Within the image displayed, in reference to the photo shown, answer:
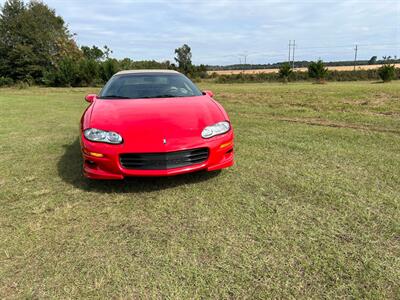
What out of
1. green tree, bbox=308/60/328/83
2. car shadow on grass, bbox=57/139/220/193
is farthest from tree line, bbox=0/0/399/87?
car shadow on grass, bbox=57/139/220/193

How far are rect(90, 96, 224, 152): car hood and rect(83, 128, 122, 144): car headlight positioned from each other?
1.8 inches

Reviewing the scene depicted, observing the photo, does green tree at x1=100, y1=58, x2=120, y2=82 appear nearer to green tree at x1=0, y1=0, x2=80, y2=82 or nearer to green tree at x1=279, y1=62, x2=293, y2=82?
green tree at x1=0, y1=0, x2=80, y2=82

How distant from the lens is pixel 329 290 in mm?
1781

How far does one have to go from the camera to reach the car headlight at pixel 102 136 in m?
2.96

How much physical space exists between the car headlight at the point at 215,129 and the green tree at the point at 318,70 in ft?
108

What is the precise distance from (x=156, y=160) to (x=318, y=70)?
34.4 m

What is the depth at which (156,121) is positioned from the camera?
A: 10.2 feet

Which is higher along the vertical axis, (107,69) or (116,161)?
(107,69)

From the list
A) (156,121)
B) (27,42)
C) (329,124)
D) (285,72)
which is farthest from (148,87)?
(27,42)

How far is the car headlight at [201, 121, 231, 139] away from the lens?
310 cm

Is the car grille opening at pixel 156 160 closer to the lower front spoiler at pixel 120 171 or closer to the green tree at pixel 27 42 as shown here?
the lower front spoiler at pixel 120 171

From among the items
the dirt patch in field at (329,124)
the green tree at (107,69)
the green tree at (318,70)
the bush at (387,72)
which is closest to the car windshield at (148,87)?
the dirt patch in field at (329,124)

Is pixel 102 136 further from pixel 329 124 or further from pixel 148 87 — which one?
pixel 329 124

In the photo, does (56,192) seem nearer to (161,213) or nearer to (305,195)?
(161,213)
